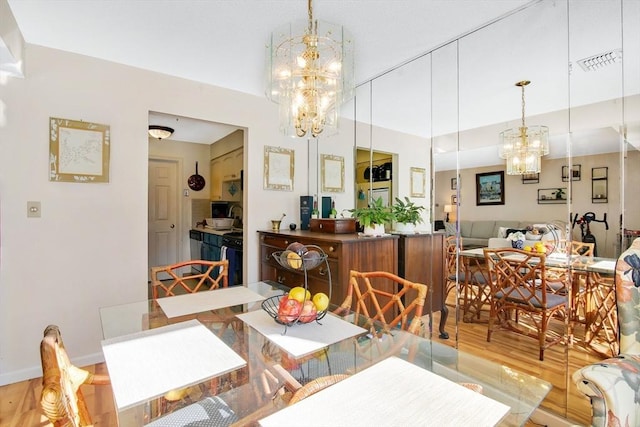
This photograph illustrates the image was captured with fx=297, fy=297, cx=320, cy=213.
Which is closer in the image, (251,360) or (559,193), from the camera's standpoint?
(251,360)

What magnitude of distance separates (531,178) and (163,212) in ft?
16.0

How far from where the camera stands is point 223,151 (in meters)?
4.70

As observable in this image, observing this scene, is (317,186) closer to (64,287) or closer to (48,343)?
(64,287)

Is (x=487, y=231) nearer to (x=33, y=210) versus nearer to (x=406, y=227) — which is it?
(x=406, y=227)

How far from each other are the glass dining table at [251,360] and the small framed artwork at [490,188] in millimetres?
1336

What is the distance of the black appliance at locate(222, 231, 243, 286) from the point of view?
11.1 ft

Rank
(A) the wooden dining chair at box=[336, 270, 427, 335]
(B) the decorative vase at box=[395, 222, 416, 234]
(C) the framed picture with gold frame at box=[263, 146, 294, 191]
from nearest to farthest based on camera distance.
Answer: (A) the wooden dining chair at box=[336, 270, 427, 335], (B) the decorative vase at box=[395, 222, 416, 234], (C) the framed picture with gold frame at box=[263, 146, 294, 191]

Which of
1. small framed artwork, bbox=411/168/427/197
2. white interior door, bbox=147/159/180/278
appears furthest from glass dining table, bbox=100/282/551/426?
white interior door, bbox=147/159/180/278

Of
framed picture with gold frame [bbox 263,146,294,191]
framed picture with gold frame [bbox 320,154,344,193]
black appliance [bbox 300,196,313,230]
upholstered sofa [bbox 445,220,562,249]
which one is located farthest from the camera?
framed picture with gold frame [bbox 320,154,344,193]

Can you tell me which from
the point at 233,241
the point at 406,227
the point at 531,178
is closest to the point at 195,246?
the point at 233,241

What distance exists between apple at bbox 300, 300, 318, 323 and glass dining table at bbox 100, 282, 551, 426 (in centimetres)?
4

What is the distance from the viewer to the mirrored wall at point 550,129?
1.56 meters

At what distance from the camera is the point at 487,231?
214 centimetres

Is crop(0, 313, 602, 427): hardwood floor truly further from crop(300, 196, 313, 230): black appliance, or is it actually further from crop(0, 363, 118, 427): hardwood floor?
crop(300, 196, 313, 230): black appliance
